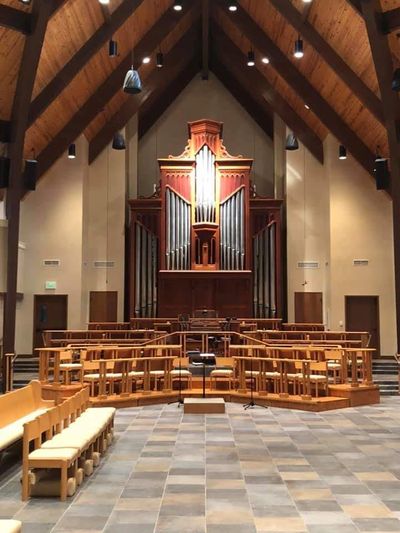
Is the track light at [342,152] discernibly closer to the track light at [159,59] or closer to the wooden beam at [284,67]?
the wooden beam at [284,67]

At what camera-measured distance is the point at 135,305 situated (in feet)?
48.2

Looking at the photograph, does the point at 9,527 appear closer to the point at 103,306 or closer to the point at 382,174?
the point at 382,174

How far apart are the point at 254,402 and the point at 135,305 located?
6011 mm

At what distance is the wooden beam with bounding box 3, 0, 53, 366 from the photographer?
9.14m

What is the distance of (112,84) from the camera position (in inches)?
526

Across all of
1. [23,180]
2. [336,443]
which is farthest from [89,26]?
[336,443]

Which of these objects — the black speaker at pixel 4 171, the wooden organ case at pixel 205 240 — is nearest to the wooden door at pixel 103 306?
the wooden organ case at pixel 205 240

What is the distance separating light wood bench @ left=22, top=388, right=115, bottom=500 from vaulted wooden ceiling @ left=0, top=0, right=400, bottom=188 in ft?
20.4

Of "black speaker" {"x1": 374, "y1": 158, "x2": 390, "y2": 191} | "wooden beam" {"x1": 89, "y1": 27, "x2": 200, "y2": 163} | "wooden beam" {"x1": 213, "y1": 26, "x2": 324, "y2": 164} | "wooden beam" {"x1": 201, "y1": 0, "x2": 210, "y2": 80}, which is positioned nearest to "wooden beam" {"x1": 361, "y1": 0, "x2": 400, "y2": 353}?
"black speaker" {"x1": 374, "y1": 158, "x2": 390, "y2": 191}

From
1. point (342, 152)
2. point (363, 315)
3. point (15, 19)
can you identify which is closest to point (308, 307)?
point (363, 315)

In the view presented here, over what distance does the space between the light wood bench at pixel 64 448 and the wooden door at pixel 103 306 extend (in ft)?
30.3

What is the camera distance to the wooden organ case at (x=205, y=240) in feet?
47.8

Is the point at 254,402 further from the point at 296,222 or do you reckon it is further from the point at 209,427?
the point at 296,222

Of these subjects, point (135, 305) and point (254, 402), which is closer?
point (254, 402)
